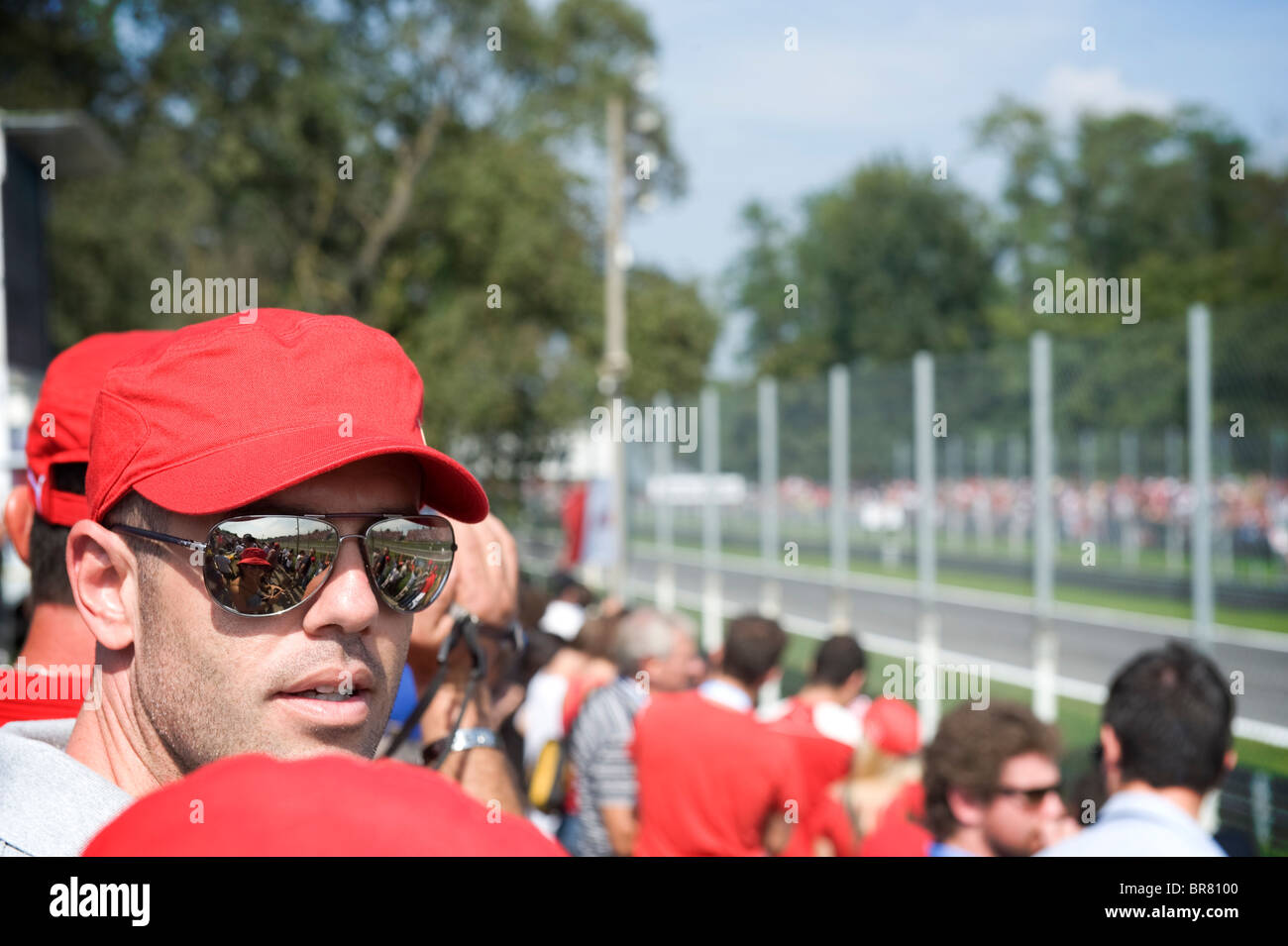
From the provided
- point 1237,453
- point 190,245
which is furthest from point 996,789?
point 190,245

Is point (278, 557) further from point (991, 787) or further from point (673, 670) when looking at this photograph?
point (673, 670)

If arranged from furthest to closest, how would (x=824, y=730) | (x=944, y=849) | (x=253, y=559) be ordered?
(x=824, y=730) < (x=944, y=849) < (x=253, y=559)

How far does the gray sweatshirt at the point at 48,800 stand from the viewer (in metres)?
1.21

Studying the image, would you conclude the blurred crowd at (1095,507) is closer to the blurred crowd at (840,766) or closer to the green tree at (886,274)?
the blurred crowd at (840,766)

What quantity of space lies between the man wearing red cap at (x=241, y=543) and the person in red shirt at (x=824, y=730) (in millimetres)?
3388

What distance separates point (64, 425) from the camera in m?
2.14

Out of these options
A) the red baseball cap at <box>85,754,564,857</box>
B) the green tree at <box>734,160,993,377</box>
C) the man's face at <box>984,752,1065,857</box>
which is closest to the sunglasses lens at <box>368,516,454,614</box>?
the red baseball cap at <box>85,754,564,857</box>

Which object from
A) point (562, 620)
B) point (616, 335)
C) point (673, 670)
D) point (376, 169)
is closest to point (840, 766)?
point (673, 670)

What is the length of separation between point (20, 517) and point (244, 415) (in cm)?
131

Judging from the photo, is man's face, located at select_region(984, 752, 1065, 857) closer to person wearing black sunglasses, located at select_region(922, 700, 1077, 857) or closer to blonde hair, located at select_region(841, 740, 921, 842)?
person wearing black sunglasses, located at select_region(922, 700, 1077, 857)

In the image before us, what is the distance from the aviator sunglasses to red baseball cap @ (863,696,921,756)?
14.0 feet

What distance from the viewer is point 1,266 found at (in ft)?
22.0

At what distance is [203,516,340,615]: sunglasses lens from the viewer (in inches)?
54.2

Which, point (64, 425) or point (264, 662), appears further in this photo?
point (64, 425)
